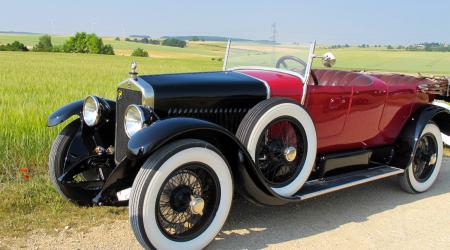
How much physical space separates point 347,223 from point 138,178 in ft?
7.05

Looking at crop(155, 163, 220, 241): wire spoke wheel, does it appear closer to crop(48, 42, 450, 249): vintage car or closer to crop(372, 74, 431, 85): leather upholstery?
crop(48, 42, 450, 249): vintage car

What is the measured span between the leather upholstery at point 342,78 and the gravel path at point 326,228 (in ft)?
4.07

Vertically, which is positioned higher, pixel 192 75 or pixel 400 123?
pixel 192 75

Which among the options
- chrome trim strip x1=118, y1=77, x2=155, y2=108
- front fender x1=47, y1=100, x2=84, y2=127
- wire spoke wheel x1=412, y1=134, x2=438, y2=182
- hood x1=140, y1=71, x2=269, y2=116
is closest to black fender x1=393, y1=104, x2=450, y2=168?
wire spoke wheel x1=412, y1=134, x2=438, y2=182

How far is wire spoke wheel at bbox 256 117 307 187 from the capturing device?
413 cm

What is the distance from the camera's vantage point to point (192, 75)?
4.29 m

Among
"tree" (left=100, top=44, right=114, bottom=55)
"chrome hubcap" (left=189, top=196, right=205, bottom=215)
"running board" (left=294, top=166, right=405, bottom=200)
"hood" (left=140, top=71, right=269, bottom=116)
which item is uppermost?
"hood" (left=140, top=71, right=269, bottom=116)

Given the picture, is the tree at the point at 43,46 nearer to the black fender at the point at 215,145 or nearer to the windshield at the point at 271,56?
the windshield at the point at 271,56

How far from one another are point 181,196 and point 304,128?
4.39 ft

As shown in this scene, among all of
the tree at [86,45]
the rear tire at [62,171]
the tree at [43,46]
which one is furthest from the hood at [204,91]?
the tree at [86,45]

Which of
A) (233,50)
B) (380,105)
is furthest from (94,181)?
(380,105)

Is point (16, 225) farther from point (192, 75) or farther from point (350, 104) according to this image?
point (350, 104)

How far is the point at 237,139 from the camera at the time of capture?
11.8ft

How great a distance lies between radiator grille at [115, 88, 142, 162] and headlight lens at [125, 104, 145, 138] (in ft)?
0.70
